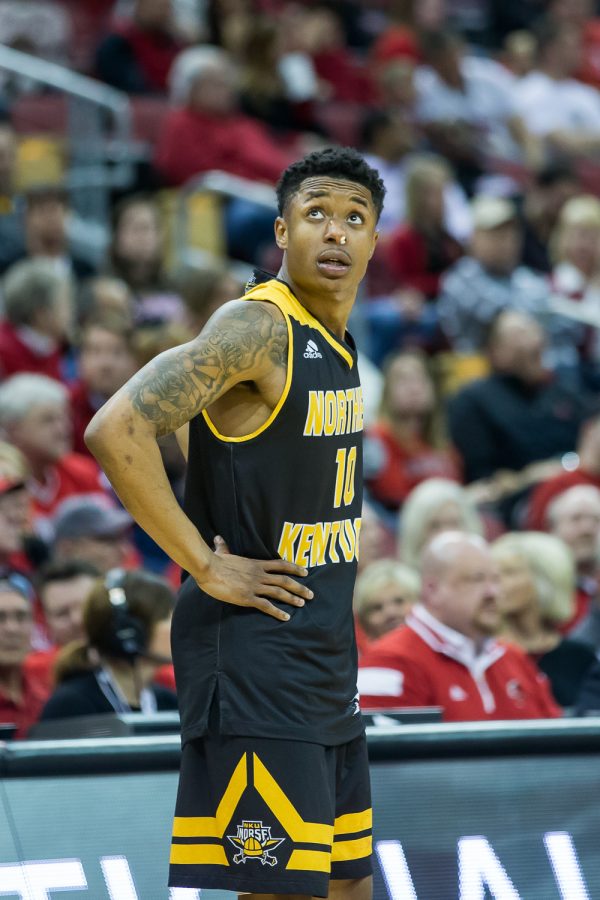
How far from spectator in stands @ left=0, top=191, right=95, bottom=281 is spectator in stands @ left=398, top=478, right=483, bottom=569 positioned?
2492mm

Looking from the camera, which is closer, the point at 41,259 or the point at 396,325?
the point at 41,259


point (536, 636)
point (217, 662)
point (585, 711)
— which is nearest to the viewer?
point (217, 662)

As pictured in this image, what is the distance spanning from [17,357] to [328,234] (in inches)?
213

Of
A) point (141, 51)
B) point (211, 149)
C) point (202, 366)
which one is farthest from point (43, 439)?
point (141, 51)

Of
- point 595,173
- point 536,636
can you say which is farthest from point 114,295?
point 595,173

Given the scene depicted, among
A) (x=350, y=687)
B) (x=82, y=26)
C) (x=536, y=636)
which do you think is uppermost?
(x=82, y=26)

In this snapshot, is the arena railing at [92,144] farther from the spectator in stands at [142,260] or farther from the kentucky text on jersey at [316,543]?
the kentucky text on jersey at [316,543]

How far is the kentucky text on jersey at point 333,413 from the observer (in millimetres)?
3182

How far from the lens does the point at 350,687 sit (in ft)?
10.7

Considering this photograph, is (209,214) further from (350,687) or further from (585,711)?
(350,687)

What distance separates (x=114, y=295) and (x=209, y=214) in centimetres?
165

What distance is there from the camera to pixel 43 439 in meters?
7.47

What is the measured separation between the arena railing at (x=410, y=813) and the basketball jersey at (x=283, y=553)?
2.41ft

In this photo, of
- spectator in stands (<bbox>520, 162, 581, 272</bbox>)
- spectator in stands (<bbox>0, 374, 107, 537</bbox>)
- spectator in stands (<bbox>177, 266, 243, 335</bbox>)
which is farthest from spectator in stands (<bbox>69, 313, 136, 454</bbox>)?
spectator in stands (<bbox>520, 162, 581, 272</bbox>)
